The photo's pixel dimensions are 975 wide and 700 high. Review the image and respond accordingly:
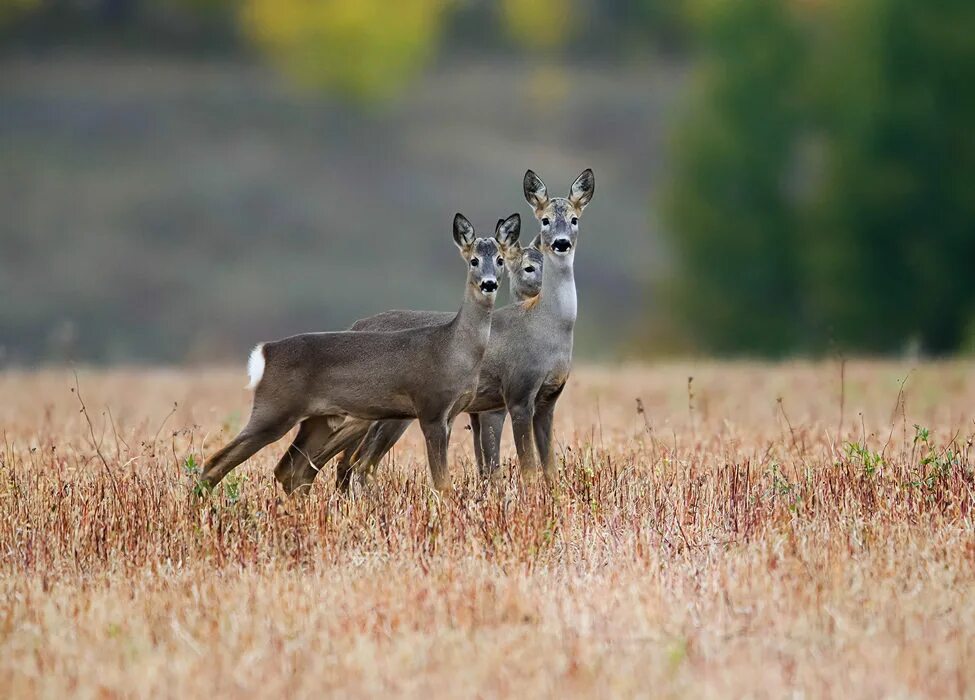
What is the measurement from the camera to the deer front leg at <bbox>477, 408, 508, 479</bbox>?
31.3 feet

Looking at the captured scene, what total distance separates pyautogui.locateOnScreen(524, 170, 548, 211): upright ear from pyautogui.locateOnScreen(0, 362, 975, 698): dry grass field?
159 centimetres

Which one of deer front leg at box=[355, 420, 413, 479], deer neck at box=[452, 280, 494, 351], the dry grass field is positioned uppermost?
deer neck at box=[452, 280, 494, 351]

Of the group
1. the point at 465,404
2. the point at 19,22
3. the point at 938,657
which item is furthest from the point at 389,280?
the point at 938,657

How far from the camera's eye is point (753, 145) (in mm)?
34969

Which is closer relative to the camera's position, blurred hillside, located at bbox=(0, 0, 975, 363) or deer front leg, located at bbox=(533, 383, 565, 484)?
deer front leg, located at bbox=(533, 383, 565, 484)

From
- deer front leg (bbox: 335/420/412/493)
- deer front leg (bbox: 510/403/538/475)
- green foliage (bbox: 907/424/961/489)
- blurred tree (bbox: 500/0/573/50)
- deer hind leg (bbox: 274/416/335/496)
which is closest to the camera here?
green foliage (bbox: 907/424/961/489)

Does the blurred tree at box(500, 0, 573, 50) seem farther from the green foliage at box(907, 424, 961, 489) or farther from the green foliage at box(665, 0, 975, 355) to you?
the green foliage at box(907, 424, 961, 489)

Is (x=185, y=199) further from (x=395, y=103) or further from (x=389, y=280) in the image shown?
(x=395, y=103)

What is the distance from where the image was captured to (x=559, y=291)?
9.76 metres

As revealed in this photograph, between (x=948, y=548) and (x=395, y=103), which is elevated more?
(x=395, y=103)

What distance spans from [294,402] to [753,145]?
27.3 m

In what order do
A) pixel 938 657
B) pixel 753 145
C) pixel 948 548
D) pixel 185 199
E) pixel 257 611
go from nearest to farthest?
pixel 938 657
pixel 257 611
pixel 948 548
pixel 753 145
pixel 185 199

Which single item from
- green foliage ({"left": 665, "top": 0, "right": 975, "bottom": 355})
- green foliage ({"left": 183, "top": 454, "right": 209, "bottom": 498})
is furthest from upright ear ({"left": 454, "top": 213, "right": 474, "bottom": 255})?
green foliage ({"left": 665, "top": 0, "right": 975, "bottom": 355})

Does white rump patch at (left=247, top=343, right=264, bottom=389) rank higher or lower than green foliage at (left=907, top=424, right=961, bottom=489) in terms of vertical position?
higher
